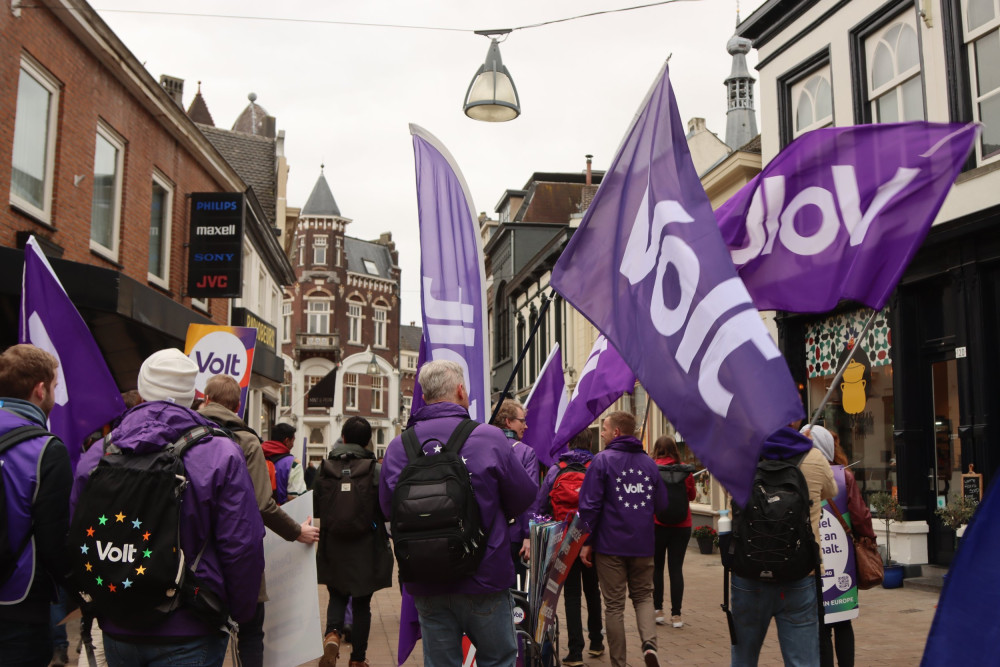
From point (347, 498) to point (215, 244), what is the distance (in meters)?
11.3

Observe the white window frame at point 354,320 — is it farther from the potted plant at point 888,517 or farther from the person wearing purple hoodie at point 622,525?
the person wearing purple hoodie at point 622,525

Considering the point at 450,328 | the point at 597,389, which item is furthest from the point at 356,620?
the point at 450,328

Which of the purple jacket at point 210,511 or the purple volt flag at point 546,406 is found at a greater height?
the purple volt flag at point 546,406

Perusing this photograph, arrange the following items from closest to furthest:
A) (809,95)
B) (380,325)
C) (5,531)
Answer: (5,531), (809,95), (380,325)

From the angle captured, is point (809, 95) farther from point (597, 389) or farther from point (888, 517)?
point (597, 389)

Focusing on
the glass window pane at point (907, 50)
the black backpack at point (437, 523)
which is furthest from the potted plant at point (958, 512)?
the black backpack at point (437, 523)

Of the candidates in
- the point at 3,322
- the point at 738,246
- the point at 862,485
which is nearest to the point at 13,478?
the point at 738,246

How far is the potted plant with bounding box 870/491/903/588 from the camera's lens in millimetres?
10641

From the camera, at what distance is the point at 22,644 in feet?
10.9

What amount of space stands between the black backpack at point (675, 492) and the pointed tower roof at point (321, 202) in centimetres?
6075

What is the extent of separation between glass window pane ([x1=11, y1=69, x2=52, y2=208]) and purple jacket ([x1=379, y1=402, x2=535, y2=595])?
8.65 meters

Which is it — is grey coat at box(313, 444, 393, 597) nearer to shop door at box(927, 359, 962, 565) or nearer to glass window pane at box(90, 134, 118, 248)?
shop door at box(927, 359, 962, 565)

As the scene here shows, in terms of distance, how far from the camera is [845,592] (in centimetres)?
527

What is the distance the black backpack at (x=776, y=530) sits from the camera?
4324 millimetres
